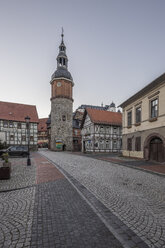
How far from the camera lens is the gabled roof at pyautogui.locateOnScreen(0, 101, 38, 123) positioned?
1362 inches

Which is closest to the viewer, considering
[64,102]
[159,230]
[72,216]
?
[159,230]

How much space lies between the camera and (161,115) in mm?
13812

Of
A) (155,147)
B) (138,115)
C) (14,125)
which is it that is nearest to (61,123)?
(14,125)

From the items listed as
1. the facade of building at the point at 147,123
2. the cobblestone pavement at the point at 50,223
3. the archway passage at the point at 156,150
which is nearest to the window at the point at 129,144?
the facade of building at the point at 147,123

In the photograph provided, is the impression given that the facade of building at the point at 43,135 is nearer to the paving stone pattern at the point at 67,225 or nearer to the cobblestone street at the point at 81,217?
the cobblestone street at the point at 81,217

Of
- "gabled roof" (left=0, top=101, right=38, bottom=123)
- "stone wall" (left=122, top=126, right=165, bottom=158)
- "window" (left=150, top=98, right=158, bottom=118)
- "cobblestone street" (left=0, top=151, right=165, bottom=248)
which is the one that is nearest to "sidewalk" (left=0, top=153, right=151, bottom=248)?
"cobblestone street" (left=0, top=151, right=165, bottom=248)

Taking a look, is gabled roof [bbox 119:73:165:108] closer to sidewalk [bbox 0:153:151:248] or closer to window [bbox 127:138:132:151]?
window [bbox 127:138:132:151]

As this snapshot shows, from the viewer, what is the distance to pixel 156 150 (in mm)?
14734

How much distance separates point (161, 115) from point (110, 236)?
13.3 meters

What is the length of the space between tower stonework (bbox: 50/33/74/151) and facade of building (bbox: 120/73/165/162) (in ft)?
66.1

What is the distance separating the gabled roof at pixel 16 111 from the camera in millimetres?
34588

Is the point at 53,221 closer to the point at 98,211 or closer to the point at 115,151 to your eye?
the point at 98,211

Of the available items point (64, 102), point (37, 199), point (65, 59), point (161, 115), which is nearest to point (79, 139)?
point (64, 102)

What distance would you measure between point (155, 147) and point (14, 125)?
103ft
